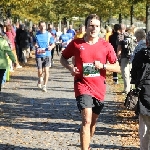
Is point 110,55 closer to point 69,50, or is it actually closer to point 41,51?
point 69,50

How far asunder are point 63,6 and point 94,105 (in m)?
42.7

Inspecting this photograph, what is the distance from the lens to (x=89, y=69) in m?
6.97

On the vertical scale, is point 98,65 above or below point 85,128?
above

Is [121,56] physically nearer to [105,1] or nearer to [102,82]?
[102,82]

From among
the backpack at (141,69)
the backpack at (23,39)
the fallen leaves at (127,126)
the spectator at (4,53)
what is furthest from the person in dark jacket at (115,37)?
the backpack at (23,39)

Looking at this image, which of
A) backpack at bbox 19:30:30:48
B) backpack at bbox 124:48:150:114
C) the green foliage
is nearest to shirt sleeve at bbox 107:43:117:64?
backpack at bbox 124:48:150:114

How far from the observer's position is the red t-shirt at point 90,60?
23.1 ft

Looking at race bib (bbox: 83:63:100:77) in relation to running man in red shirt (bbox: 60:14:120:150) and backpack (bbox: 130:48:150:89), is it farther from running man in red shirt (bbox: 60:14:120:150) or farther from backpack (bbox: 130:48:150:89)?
backpack (bbox: 130:48:150:89)

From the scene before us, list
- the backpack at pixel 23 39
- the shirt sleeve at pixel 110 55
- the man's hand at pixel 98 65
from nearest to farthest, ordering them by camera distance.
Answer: the man's hand at pixel 98 65 → the shirt sleeve at pixel 110 55 → the backpack at pixel 23 39

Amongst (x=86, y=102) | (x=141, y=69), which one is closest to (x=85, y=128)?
(x=86, y=102)

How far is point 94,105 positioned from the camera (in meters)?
7.19

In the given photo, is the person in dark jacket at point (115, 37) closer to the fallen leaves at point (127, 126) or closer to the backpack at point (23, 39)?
the fallen leaves at point (127, 126)

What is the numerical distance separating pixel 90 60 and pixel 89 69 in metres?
0.13

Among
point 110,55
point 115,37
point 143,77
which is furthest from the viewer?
point 115,37
